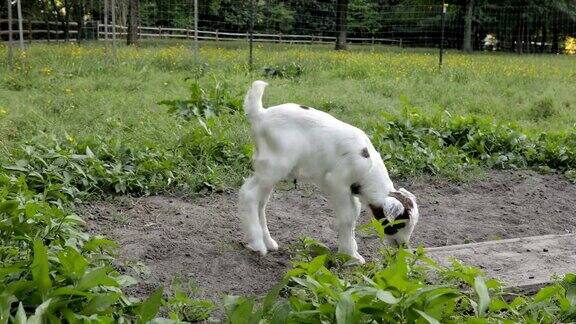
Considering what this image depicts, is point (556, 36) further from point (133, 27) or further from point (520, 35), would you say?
point (133, 27)

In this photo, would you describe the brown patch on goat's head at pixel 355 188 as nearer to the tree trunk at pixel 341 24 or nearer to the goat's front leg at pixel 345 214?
the goat's front leg at pixel 345 214

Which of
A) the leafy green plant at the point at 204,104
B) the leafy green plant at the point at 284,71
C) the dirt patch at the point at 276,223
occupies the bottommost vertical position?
the dirt patch at the point at 276,223

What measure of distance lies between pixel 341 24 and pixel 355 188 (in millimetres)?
22588

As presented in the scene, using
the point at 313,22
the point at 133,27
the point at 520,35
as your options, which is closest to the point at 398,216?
the point at 133,27

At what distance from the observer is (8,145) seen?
23.8 ft

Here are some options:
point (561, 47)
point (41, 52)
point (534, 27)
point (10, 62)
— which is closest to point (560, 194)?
point (10, 62)

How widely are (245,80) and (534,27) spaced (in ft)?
95.9

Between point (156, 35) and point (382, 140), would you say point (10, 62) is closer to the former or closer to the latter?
point (382, 140)

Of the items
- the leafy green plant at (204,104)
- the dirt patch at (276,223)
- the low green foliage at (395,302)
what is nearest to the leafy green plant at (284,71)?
the leafy green plant at (204,104)

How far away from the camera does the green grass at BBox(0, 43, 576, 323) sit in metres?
3.46

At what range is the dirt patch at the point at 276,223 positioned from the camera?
15.5ft

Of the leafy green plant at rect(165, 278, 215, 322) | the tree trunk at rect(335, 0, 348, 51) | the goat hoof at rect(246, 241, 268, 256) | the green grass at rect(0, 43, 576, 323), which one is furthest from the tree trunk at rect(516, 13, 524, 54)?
the leafy green plant at rect(165, 278, 215, 322)

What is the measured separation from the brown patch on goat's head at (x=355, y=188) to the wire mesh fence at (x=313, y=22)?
55.6 ft

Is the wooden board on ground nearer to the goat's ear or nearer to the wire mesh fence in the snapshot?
the goat's ear
